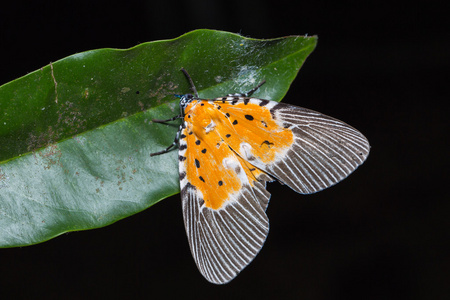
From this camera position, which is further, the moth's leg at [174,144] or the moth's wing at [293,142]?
the moth's wing at [293,142]

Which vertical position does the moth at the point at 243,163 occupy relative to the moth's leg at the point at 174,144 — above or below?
below

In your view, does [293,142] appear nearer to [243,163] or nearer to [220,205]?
[243,163]

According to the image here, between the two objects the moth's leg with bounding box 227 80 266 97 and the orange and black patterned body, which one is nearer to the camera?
the moth's leg with bounding box 227 80 266 97

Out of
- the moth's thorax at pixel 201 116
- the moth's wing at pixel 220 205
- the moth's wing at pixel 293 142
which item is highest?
the moth's thorax at pixel 201 116

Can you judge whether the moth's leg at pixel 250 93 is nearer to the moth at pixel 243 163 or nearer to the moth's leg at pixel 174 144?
the moth at pixel 243 163

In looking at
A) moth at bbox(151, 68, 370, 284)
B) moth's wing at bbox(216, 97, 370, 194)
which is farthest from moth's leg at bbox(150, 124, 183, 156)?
moth's wing at bbox(216, 97, 370, 194)

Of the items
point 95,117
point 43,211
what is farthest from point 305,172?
point 43,211

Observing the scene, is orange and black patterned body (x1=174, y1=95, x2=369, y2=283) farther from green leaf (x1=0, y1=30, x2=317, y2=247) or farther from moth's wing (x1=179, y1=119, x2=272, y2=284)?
green leaf (x1=0, y1=30, x2=317, y2=247)

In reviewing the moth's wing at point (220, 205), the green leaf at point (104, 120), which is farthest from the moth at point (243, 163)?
the green leaf at point (104, 120)

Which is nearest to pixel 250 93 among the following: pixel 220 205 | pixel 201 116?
pixel 201 116
